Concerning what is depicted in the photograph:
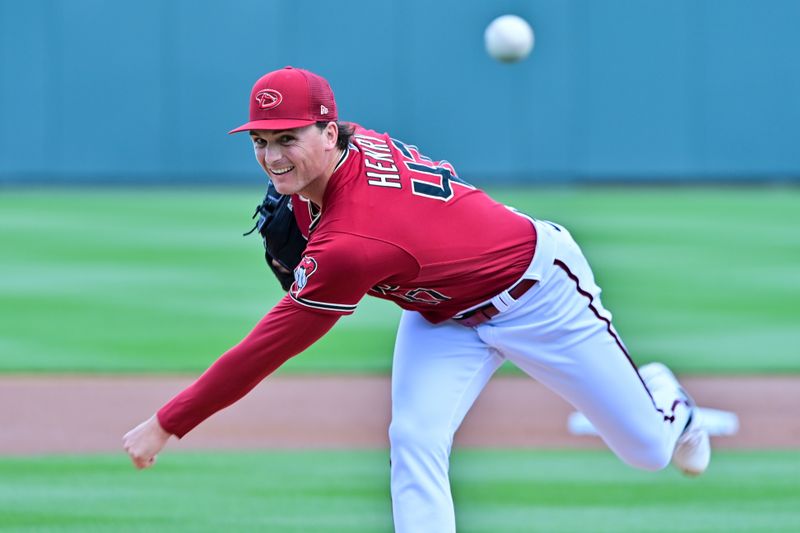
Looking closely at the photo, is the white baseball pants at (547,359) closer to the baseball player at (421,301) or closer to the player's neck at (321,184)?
the baseball player at (421,301)

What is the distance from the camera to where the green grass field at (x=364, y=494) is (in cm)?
475

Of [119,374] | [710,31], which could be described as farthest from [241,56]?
[119,374]

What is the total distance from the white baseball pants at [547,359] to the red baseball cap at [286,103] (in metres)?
0.91

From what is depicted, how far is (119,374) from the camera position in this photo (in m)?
7.64

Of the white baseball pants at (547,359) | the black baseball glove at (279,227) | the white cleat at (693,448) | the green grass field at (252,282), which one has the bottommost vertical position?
the green grass field at (252,282)

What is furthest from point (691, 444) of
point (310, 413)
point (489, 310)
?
point (310, 413)

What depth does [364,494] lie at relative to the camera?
521cm

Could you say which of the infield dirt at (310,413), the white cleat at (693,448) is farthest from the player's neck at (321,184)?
the infield dirt at (310,413)

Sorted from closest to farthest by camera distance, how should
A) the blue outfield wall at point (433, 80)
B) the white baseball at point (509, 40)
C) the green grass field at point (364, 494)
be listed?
the green grass field at point (364, 494) → the white baseball at point (509, 40) → the blue outfield wall at point (433, 80)

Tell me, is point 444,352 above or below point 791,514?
above

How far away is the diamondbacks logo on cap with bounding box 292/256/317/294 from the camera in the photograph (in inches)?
139

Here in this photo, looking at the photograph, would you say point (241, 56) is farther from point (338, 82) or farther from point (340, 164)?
point (340, 164)

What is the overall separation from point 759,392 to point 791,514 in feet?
7.68

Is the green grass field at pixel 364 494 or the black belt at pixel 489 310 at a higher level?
the black belt at pixel 489 310
